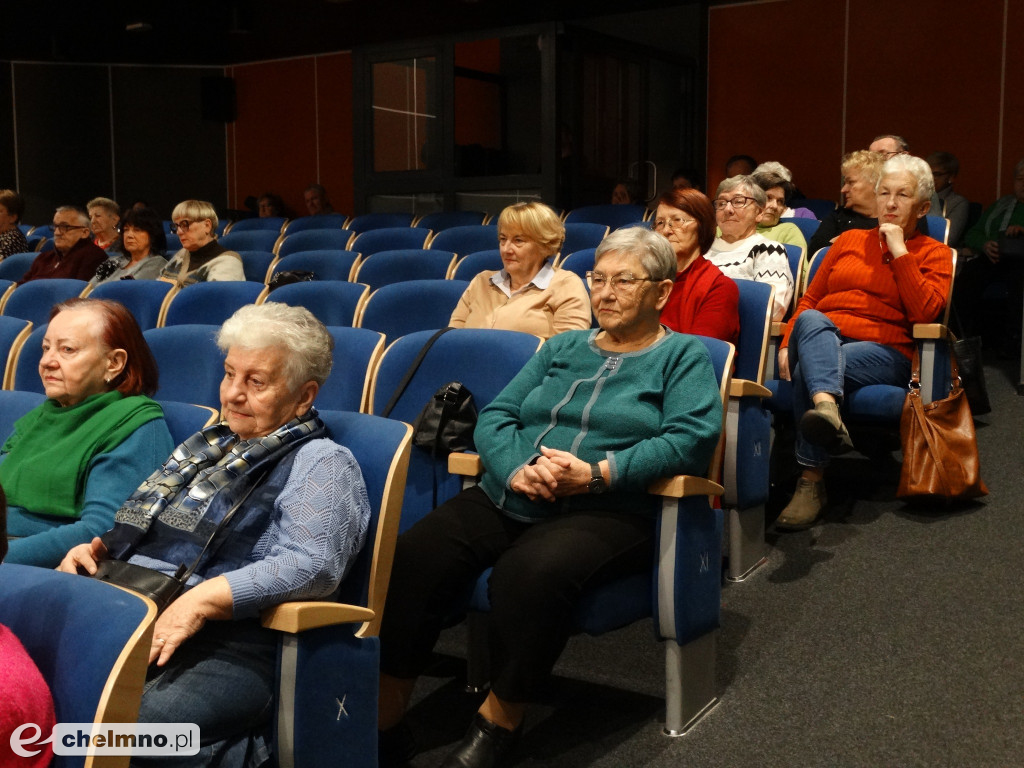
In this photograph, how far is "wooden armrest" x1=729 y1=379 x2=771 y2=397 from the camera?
2557 mm

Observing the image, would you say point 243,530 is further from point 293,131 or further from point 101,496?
point 293,131

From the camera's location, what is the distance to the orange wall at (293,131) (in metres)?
9.71

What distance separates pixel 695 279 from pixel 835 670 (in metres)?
1.10

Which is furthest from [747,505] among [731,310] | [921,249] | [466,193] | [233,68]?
[233,68]

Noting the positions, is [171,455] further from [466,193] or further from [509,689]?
[466,193]

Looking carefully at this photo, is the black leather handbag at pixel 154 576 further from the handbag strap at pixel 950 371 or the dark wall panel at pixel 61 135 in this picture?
the dark wall panel at pixel 61 135

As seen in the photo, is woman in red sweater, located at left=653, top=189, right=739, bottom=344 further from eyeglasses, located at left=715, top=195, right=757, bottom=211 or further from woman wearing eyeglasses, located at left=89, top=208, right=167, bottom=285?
woman wearing eyeglasses, located at left=89, top=208, right=167, bottom=285

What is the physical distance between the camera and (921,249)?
317 centimetres

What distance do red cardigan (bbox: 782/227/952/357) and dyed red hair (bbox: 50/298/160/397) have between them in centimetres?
197

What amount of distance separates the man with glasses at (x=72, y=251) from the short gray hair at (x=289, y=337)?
3.56 metres

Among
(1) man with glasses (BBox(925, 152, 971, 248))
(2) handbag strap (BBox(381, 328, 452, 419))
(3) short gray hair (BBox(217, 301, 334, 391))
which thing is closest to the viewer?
(3) short gray hair (BBox(217, 301, 334, 391))

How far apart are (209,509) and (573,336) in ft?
3.02

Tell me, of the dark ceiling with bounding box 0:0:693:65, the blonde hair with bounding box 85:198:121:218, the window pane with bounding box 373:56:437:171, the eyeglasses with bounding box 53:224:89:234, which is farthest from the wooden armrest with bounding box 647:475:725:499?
the dark ceiling with bounding box 0:0:693:65

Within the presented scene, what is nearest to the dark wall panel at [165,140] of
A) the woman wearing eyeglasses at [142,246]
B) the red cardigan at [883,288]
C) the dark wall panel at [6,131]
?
the dark wall panel at [6,131]
